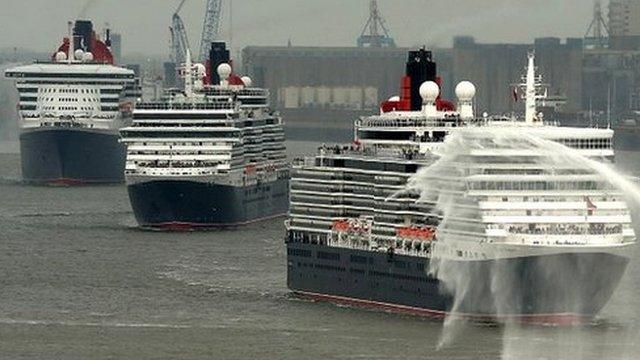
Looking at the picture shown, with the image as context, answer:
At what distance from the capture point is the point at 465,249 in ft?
308

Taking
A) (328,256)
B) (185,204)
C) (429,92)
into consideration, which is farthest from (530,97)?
(185,204)

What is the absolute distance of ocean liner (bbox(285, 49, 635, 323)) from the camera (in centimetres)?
9219

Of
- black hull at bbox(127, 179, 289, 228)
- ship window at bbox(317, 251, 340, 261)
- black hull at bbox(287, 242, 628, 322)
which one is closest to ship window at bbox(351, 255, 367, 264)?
black hull at bbox(287, 242, 628, 322)

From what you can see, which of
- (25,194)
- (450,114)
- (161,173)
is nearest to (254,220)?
(161,173)

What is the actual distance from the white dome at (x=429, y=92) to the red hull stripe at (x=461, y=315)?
9785 mm

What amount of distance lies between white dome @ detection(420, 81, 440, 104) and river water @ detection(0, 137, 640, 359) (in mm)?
10288

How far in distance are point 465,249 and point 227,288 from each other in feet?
59.6

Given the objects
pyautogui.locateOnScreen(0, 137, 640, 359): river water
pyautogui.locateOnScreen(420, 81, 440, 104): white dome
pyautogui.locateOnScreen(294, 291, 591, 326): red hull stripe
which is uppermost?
pyautogui.locateOnScreen(420, 81, 440, 104): white dome

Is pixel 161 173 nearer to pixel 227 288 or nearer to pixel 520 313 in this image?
pixel 227 288

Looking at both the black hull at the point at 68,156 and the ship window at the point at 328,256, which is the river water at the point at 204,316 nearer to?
the ship window at the point at 328,256

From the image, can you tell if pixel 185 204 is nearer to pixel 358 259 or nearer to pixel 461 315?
pixel 358 259

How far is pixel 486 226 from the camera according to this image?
9256cm

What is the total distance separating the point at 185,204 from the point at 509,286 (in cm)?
5640

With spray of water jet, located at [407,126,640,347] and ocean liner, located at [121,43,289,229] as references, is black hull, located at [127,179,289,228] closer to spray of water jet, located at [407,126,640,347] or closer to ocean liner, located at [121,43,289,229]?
ocean liner, located at [121,43,289,229]
